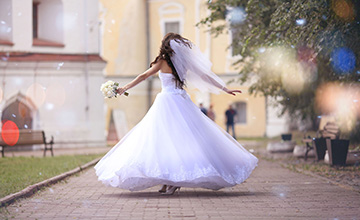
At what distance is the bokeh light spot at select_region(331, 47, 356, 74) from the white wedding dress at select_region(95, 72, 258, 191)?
4.08 meters

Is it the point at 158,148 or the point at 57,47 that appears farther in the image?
the point at 57,47

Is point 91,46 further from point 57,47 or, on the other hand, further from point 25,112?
point 25,112

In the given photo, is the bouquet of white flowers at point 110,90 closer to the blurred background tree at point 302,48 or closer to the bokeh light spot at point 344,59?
the blurred background tree at point 302,48

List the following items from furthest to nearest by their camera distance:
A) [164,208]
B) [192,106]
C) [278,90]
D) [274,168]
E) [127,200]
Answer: [278,90], [274,168], [192,106], [127,200], [164,208]

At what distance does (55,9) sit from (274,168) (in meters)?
16.8

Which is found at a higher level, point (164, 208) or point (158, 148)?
point (158, 148)

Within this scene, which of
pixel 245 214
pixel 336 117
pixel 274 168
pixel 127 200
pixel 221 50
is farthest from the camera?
pixel 221 50

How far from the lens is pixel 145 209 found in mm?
7832

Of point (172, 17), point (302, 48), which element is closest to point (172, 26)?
point (172, 17)

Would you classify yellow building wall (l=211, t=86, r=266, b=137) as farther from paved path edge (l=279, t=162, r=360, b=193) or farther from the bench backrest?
paved path edge (l=279, t=162, r=360, b=193)

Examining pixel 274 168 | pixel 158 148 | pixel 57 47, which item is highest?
pixel 57 47

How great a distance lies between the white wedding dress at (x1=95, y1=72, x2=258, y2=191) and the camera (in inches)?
346

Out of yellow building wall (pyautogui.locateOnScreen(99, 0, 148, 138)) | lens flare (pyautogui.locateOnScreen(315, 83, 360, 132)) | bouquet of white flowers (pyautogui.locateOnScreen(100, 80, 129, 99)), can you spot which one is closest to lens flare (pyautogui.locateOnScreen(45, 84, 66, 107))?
yellow building wall (pyautogui.locateOnScreen(99, 0, 148, 138))

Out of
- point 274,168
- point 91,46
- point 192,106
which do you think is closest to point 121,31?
point 91,46
